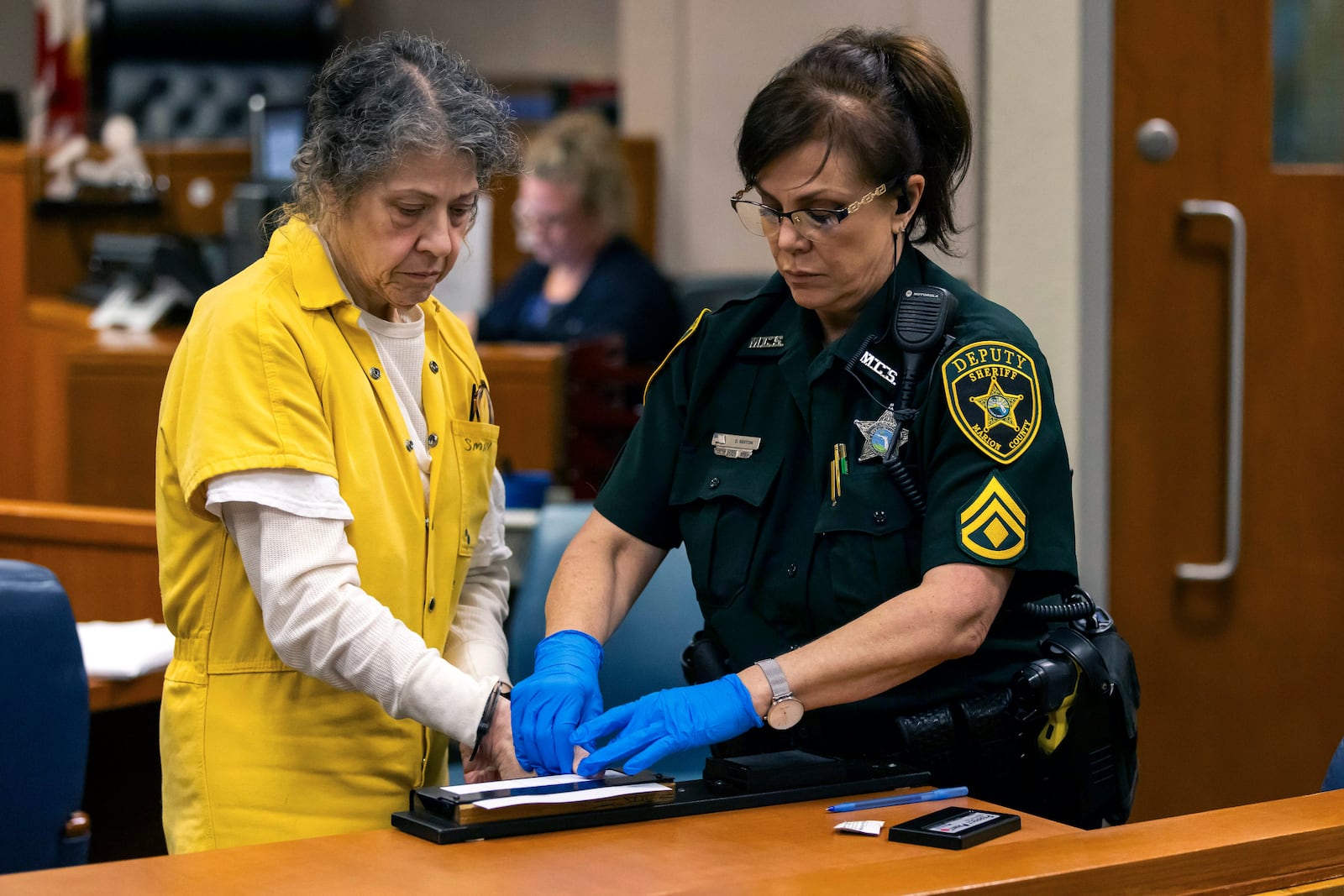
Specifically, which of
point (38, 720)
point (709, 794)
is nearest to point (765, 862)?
point (709, 794)

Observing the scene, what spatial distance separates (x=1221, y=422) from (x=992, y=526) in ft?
5.26

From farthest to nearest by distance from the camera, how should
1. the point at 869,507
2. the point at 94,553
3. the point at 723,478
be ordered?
the point at 94,553, the point at 723,478, the point at 869,507

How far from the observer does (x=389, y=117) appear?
54.4 inches

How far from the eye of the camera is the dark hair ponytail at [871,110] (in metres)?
1.48

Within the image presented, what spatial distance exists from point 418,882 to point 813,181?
2.52 feet

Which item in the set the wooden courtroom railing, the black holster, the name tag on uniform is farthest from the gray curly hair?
the wooden courtroom railing

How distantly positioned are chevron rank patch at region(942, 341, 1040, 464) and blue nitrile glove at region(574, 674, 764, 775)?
0.32 metres

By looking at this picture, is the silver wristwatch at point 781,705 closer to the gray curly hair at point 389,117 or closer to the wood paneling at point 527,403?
the gray curly hair at point 389,117

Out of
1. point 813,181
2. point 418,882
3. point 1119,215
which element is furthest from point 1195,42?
point 418,882

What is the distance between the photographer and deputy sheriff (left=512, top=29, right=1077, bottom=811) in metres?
1.39

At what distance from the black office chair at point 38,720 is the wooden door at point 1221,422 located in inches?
75.9

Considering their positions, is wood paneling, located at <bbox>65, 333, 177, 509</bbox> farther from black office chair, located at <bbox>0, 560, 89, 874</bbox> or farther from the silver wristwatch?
the silver wristwatch

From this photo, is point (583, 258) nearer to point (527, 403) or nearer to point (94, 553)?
point (527, 403)

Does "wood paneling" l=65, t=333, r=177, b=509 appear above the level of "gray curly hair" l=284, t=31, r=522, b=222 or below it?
below
